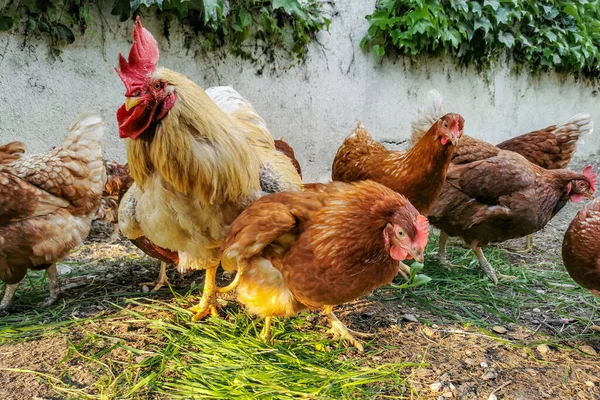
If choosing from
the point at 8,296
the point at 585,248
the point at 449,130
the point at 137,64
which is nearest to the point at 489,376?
the point at 585,248

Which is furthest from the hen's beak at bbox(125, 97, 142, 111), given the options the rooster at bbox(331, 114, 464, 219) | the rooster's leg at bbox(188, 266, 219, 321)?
the rooster at bbox(331, 114, 464, 219)

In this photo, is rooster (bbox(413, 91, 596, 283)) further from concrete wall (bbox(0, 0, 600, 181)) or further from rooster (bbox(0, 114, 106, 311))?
Answer: rooster (bbox(0, 114, 106, 311))

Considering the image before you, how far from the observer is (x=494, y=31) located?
249 inches

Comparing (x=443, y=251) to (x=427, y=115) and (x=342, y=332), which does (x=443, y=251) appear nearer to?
(x=427, y=115)

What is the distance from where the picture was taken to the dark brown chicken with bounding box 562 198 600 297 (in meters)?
2.59

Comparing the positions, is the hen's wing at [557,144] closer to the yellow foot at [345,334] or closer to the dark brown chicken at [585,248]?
the dark brown chicken at [585,248]

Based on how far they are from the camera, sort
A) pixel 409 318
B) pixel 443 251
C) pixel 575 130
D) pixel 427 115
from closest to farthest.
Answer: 1. pixel 409 318
2. pixel 443 251
3. pixel 427 115
4. pixel 575 130

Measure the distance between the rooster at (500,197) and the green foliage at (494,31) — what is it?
2506 millimetres

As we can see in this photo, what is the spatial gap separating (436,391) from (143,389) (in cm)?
148

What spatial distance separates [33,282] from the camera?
10.8ft

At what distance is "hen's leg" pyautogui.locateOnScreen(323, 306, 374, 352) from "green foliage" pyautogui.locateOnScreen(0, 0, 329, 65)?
3.03 meters

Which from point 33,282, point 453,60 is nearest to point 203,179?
point 33,282

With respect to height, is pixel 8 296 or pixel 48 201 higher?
pixel 48 201

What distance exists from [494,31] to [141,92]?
620 cm
